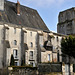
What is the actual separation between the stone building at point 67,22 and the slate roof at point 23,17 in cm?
1632

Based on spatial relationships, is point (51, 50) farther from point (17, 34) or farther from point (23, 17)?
point (23, 17)

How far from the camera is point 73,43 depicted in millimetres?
35750

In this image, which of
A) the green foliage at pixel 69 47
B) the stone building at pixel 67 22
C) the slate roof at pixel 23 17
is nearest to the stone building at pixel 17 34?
the slate roof at pixel 23 17

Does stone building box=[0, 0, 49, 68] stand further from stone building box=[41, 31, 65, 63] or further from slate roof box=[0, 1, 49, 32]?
stone building box=[41, 31, 65, 63]

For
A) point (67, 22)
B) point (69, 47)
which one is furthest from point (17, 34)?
point (67, 22)

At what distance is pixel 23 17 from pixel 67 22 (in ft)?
78.8

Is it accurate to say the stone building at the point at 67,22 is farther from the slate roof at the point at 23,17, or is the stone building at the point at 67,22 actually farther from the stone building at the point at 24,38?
the slate roof at the point at 23,17

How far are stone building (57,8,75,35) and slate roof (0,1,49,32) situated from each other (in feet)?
53.6

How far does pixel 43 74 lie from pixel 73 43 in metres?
15.4

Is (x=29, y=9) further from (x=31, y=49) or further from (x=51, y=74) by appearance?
(x=51, y=74)

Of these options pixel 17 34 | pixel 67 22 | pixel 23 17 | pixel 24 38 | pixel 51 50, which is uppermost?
pixel 67 22

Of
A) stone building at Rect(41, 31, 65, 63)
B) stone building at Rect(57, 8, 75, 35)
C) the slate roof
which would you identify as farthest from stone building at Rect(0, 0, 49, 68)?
stone building at Rect(57, 8, 75, 35)

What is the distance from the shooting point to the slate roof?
36.0m

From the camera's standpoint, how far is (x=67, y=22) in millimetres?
58938
